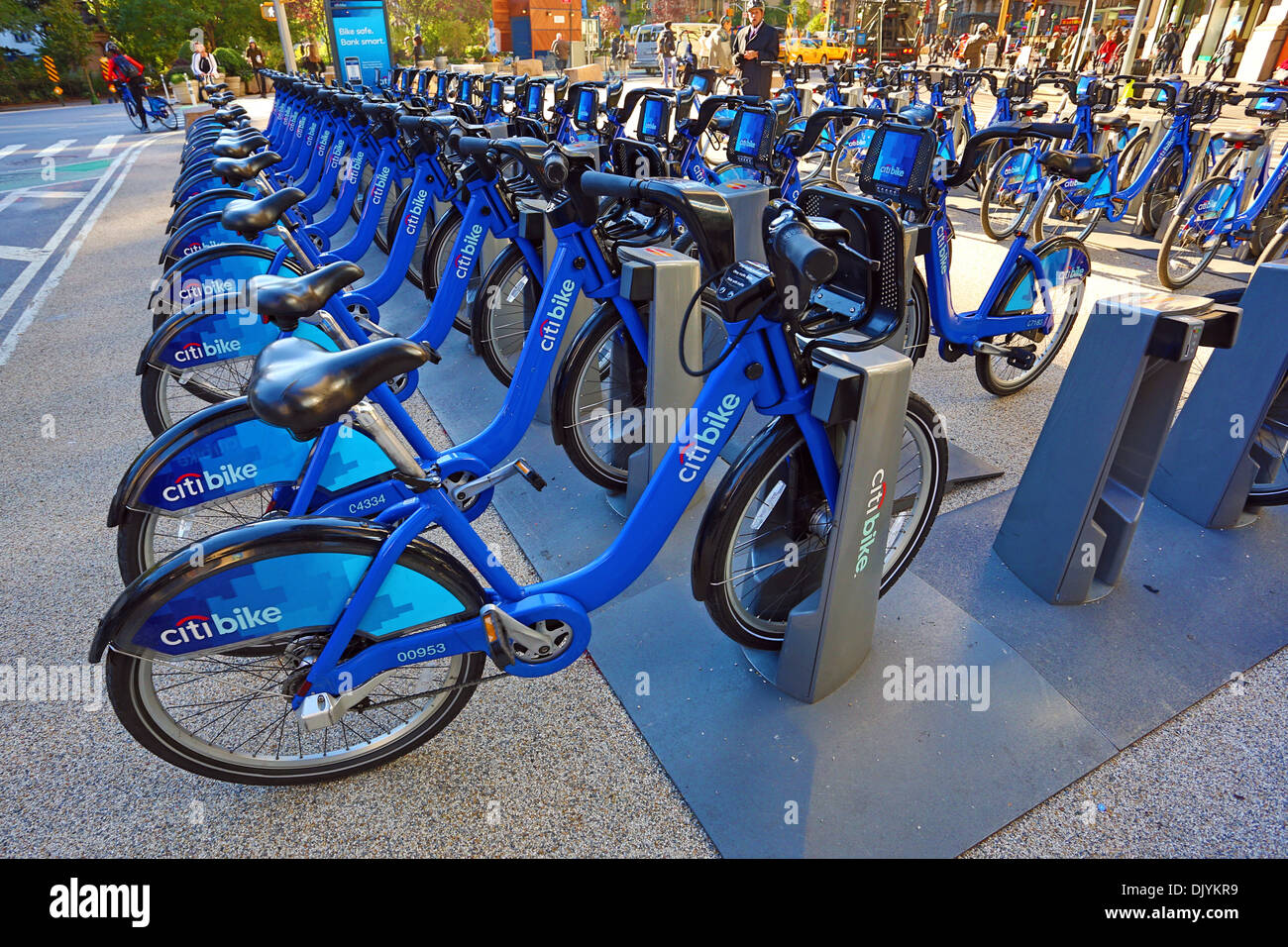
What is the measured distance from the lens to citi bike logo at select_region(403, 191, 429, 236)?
3.88 meters

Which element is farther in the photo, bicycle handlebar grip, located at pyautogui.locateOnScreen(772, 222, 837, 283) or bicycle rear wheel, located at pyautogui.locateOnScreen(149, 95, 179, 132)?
bicycle rear wheel, located at pyautogui.locateOnScreen(149, 95, 179, 132)

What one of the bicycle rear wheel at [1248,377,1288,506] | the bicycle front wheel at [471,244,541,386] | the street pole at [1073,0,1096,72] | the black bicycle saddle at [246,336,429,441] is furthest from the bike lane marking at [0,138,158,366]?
the street pole at [1073,0,1096,72]

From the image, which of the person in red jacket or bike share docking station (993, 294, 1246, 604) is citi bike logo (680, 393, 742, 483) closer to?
bike share docking station (993, 294, 1246, 604)

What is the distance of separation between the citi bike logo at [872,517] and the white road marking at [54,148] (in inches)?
612

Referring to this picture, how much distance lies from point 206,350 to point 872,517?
103 inches

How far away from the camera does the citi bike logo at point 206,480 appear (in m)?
2.10

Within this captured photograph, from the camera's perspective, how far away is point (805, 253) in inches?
60.4

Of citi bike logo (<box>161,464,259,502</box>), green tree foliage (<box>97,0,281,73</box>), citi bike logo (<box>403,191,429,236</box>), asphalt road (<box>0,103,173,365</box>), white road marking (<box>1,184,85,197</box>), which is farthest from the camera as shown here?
green tree foliage (<box>97,0,281,73</box>)

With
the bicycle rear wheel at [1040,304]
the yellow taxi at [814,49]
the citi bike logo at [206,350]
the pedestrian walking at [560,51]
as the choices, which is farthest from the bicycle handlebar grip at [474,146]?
the yellow taxi at [814,49]

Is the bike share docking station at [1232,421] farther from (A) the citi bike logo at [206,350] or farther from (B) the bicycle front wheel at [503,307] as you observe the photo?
(A) the citi bike logo at [206,350]

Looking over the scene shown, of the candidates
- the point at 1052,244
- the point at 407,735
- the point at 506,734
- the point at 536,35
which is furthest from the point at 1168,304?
the point at 536,35

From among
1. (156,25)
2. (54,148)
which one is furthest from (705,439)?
(156,25)

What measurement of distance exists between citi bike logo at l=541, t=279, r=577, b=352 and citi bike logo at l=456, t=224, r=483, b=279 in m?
0.97

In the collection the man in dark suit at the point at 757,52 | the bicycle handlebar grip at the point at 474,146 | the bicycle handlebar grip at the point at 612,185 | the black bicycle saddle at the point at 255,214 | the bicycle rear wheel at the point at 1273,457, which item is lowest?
the bicycle rear wheel at the point at 1273,457
